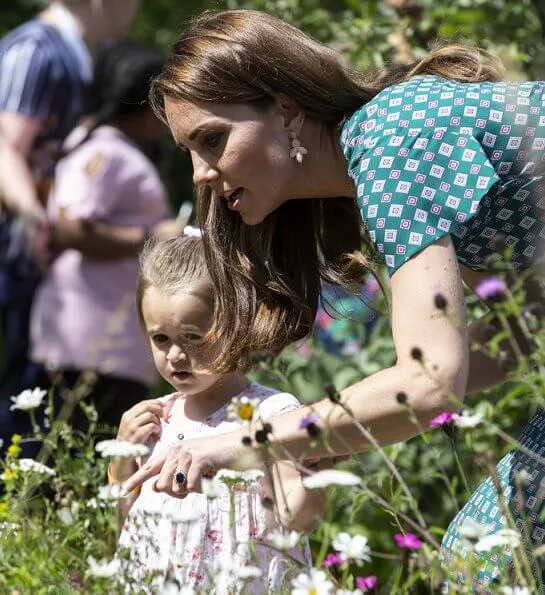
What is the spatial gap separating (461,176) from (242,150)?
429 millimetres

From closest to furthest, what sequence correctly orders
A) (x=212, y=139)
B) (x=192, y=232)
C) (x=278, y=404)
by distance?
(x=212, y=139) < (x=278, y=404) < (x=192, y=232)

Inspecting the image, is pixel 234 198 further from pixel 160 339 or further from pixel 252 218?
pixel 160 339

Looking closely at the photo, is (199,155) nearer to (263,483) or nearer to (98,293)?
(263,483)

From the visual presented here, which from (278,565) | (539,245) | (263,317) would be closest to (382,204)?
(539,245)

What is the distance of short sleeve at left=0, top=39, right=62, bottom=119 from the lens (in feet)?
14.5

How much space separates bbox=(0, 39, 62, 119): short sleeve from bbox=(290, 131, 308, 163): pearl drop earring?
2.11 m

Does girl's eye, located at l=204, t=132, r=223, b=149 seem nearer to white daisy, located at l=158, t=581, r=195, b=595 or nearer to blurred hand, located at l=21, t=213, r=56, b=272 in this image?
white daisy, located at l=158, t=581, r=195, b=595

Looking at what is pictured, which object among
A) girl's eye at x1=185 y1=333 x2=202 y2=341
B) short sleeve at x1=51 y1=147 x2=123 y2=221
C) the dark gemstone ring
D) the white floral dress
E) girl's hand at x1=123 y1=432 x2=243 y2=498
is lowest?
short sleeve at x1=51 y1=147 x2=123 y2=221

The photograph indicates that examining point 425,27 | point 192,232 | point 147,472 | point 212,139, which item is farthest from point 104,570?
point 425,27

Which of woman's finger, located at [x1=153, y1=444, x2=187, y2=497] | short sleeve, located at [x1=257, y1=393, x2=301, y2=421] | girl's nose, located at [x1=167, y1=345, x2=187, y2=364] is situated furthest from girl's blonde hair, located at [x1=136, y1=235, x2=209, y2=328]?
woman's finger, located at [x1=153, y1=444, x2=187, y2=497]

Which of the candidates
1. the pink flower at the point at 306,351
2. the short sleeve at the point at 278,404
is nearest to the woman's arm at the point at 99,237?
the pink flower at the point at 306,351

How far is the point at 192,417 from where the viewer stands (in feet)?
9.53

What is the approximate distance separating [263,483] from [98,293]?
192 cm

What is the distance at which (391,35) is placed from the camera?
427 centimetres
